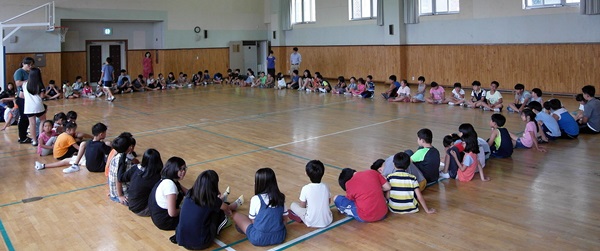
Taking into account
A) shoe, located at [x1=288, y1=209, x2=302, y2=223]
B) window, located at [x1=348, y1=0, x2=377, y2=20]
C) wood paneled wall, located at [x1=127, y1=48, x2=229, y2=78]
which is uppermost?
window, located at [x1=348, y1=0, x2=377, y2=20]

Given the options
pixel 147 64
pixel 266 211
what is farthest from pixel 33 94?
pixel 147 64

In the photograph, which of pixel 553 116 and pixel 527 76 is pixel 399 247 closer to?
pixel 553 116

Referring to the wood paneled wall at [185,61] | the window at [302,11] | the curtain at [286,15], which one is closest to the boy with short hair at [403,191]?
the wood paneled wall at [185,61]

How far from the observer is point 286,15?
86.7ft

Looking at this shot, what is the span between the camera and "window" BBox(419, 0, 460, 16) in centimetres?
1915

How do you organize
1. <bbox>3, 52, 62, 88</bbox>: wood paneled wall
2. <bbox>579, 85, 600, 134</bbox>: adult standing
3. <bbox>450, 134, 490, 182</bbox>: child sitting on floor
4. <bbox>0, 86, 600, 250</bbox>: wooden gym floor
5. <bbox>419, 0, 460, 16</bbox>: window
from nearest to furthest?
<bbox>0, 86, 600, 250</bbox>: wooden gym floor < <bbox>450, 134, 490, 182</bbox>: child sitting on floor < <bbox>579, 85, 600, 134</bbox>: adult standing < <bbox>419, 0, 460, 16</bbox>: window < <bbox>3, 52, 62, 88</bbox>: wood paneled wall

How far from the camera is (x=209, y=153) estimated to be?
896 cm

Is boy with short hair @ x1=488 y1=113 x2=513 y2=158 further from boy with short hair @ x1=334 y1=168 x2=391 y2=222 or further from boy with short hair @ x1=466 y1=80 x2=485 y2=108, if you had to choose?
boy with short hair @ x1=466 y1=80 x2=485 y2=108

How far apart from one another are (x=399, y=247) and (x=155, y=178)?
273cm

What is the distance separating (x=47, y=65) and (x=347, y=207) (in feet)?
61.0

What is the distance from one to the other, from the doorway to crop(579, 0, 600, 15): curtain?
18735 millimetres

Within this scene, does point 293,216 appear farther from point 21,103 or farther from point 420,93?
point 420,93

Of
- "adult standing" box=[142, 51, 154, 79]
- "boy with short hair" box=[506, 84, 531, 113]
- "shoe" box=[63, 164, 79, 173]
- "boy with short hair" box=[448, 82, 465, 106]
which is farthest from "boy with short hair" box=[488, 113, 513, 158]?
"adult standing" box=[142, 51, 154, 79]

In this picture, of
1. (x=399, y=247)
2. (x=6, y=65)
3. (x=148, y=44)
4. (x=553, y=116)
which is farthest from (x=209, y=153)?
(x=148, y=44)
